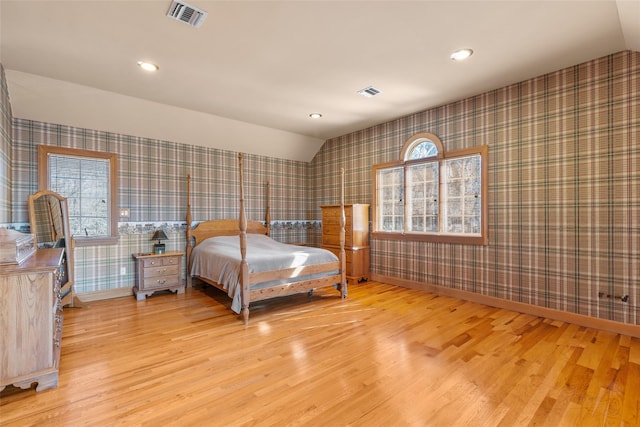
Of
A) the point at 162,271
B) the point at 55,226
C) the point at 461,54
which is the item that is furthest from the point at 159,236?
the point at 461,54

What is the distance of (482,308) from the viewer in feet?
11.9

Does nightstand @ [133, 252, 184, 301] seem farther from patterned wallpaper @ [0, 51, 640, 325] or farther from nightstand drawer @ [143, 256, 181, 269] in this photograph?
patterned wallpaper @ [0, 51, 640, 325]

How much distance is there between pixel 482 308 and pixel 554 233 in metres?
1.17

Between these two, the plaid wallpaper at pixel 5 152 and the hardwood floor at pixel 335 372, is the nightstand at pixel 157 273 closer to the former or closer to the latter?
the hardwood floor at pixel 335 372

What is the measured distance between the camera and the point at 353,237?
4.98 meters

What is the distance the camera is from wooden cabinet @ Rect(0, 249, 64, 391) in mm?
1880

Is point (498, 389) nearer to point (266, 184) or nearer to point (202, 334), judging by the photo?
point (202, 334)

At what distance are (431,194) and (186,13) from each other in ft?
12.0

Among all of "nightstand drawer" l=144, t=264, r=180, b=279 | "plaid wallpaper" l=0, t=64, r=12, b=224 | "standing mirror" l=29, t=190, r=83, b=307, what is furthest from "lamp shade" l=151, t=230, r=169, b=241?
"plaid wallpaper" l=0, t=64, r=12, b=224

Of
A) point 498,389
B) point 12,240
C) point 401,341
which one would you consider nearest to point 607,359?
point 498,389

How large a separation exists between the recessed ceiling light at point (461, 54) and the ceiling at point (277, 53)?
56mm

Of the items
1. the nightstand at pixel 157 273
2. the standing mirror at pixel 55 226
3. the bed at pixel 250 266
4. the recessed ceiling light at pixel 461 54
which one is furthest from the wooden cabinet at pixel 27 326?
the recessed ceiling light at pixel 461 54

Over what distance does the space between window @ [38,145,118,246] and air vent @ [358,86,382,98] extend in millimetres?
3610

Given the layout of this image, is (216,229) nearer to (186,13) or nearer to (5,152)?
(5,152)
